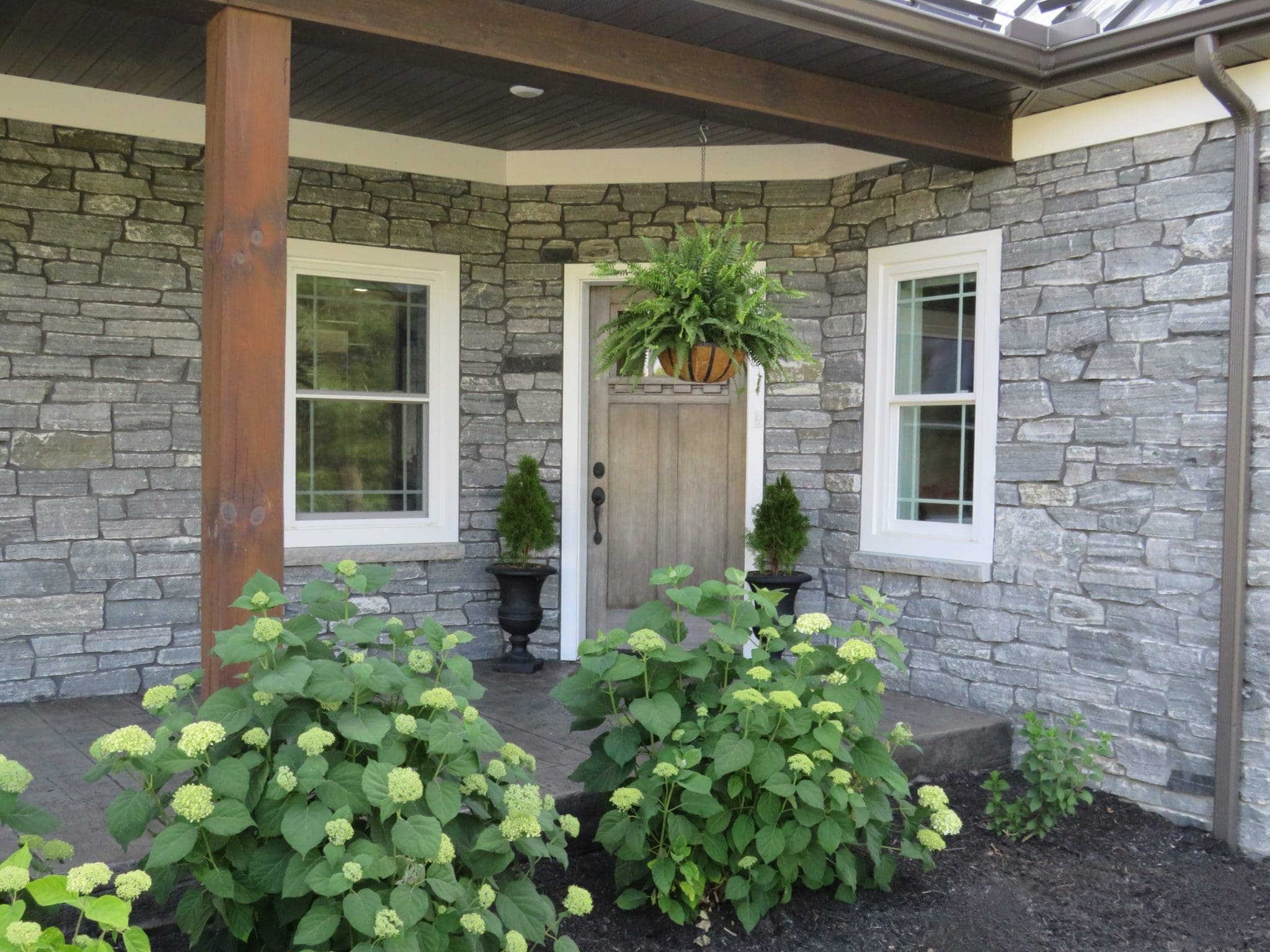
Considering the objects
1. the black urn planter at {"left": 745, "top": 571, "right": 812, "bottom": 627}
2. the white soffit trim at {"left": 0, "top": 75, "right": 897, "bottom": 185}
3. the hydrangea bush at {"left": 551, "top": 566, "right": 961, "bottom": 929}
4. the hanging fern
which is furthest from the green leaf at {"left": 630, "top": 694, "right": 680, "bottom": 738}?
the white soffit trim at {"left": 0, "top": 75, "right": 897, "bottom": 185}

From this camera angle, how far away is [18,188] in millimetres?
4547

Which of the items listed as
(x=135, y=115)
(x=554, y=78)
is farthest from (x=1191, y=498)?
(x=135, y=115)

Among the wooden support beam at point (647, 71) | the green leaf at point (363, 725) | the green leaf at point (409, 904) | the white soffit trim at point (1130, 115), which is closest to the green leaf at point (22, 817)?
the green leaf at point (363, 725)

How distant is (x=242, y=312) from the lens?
2.99 meters

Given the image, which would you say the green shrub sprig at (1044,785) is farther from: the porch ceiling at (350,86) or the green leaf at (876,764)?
the porch ceiling at (350,86)

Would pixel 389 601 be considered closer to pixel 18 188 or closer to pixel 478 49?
pixel 18 188

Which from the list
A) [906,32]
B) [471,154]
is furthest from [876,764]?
[471,154]

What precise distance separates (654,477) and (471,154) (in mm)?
1883

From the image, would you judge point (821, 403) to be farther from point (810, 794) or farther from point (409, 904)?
point (409, 904)

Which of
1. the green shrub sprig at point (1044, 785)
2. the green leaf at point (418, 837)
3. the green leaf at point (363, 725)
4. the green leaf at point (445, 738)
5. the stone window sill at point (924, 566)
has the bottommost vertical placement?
the green shrub sprig at point (1044, 785)

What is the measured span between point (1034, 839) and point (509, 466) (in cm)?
301

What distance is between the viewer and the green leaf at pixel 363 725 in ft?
7.18

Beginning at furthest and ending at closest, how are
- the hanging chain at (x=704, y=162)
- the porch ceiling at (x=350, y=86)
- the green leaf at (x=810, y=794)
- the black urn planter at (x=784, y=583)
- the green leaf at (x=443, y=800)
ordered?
1. the black urn planter at (x=784, y=583)
2. the hanging chain at (x=704, y=162)
3. the porch ceiling at (x=350, y=86)
4. the green leaf at (x=810, y=794)
5. the green leaf at (x=443, y=800)

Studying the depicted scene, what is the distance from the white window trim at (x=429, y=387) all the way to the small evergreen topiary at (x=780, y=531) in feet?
5.07
